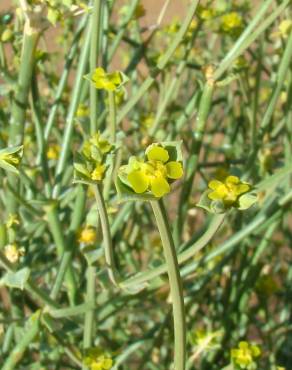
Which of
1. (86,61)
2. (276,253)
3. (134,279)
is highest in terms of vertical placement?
(86,61)

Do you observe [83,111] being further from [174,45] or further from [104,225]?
[104,225]

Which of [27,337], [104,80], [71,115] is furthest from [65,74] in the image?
[27,337]

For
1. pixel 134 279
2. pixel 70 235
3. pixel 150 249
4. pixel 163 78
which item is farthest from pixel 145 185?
pixel 150 249

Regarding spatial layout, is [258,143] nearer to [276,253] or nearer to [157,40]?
[276,253]

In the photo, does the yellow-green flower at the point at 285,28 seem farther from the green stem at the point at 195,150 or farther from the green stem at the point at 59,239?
the green stem at the point at 59,239

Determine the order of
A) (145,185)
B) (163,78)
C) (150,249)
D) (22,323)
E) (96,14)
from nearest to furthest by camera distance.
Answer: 1. (145,185)
2. (96,14)
3. (22,323)
4. (163,78)
5. (150,249)

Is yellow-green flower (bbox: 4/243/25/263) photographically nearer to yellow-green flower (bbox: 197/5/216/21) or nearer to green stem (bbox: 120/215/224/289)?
green stem (bbox: 120/215/224/289)
